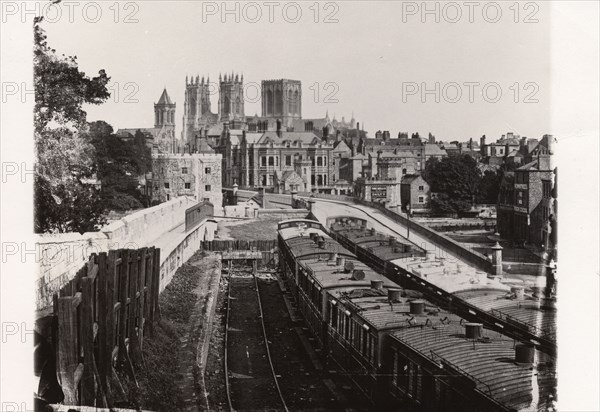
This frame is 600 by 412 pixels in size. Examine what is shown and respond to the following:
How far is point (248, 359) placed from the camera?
60.3ft

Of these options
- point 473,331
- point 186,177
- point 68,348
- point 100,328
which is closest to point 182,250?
point 100,328

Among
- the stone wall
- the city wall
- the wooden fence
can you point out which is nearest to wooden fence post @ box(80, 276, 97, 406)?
the wooden fence

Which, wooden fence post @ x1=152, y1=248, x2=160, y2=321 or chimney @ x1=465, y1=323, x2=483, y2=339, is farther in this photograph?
wooden fence post @ x1=152, y1=248, x2=160, y2=321

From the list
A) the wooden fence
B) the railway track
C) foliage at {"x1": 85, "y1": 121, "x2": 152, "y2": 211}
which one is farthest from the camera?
foliage at {"x1": 85, "y1": 121, "x2": 152, "y2": 211}

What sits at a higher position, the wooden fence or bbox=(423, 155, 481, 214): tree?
bbox=(423, 155, 481, 214): tree

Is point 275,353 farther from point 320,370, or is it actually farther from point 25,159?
point 25,159

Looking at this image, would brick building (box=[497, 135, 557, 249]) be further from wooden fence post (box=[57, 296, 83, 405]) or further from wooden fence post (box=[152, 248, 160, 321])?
wooden fence post (box=[57, 296, 83, 405])

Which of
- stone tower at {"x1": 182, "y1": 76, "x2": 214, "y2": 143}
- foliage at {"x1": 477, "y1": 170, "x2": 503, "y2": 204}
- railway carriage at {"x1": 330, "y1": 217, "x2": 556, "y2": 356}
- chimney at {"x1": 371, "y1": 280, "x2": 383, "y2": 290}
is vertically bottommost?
railway carriage at {"x1": 330, "y1": 217, "x2": 556, "y2": 356}

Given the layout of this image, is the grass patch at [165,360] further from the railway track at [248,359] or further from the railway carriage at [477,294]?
the railway carriage at [477,294]

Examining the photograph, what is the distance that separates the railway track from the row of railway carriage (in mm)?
1564

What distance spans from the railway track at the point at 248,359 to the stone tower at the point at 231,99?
94.6m

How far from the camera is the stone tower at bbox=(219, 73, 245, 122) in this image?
120250mm

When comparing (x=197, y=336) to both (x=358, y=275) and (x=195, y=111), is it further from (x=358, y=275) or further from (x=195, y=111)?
(x=195, y=111)

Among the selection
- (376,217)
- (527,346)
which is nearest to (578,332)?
(527,346)
